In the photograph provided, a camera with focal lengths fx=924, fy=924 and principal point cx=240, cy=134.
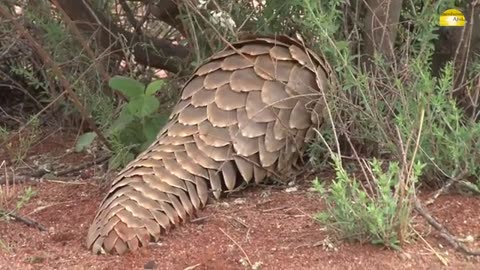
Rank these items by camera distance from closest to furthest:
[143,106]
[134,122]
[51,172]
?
[143,106] → [134,122] → [51,172]

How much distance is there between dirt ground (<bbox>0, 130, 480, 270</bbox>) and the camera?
8.05 ft

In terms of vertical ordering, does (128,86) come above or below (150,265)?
above

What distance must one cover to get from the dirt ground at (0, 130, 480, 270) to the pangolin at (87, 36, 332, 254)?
10 cm

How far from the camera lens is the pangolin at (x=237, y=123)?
2961 mm

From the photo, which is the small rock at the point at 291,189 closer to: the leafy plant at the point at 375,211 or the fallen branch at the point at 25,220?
the leafy plant at the point at 375,211

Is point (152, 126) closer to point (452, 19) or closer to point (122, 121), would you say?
point (122, 121)

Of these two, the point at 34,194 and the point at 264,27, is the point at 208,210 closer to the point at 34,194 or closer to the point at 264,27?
the point at 34,194

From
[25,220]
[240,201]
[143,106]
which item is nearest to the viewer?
[25,220]

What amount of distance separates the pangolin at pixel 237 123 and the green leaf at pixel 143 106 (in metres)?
0.07

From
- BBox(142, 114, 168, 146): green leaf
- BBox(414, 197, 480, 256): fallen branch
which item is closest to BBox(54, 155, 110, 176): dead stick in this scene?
BBox(142, 114, 168, 146): green leaf

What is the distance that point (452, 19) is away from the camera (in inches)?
120

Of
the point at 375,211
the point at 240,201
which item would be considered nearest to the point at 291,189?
the point at 240,201

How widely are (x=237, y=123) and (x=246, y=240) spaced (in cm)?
57

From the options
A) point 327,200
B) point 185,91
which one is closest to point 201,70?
point 185,91
